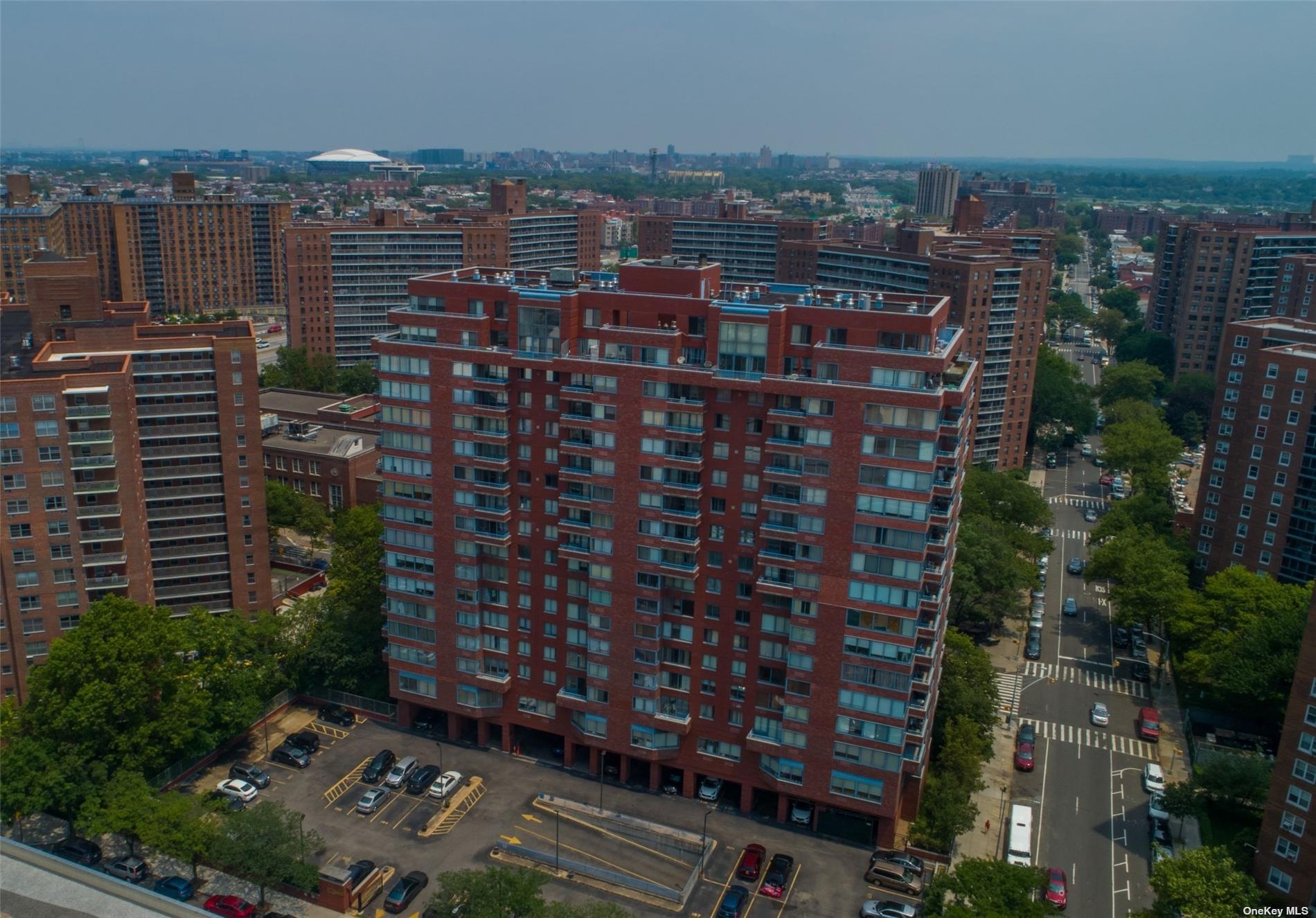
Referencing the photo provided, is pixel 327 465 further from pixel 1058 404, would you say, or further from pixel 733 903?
pixel 1058 404

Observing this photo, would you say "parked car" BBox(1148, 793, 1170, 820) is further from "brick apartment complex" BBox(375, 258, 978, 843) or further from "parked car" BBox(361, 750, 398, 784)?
"parked car" BBox(361, 750, 398, 784)

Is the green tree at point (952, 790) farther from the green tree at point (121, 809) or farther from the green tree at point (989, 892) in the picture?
the green tree at point (121, 809)

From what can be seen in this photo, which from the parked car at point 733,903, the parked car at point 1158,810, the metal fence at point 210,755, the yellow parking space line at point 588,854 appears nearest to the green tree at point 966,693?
the parked car at point 1158,810

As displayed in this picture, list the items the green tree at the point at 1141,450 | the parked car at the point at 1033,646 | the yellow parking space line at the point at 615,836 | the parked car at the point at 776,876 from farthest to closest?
the green tree at the point at 1141,450 < the parked car at the point at 1033,646 < the yellow parking space line at the point at 615,836 < the parked car at the point at 776,876

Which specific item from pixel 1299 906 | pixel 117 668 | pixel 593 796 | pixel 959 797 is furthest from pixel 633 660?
pixel 1299 906

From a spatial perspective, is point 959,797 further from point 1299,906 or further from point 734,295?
point 734,295

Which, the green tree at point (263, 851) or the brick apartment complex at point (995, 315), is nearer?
the green tree at point (263, 851)
